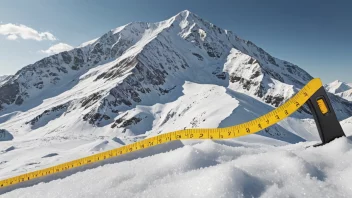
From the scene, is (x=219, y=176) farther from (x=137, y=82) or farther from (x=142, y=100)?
(x=137, y=82)

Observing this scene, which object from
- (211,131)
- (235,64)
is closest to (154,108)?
(235,64)

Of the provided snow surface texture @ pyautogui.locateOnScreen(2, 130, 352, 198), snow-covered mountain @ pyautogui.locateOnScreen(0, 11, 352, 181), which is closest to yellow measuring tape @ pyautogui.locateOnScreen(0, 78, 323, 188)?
snow surface texture @ pyautogui.locateOnScreen(2, 130, 352, 198)

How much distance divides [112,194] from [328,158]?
2.30m

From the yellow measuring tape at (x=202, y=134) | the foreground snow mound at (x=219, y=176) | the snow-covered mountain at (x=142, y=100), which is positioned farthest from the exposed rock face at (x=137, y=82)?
the foreground snow mound at (x=219, y=176)

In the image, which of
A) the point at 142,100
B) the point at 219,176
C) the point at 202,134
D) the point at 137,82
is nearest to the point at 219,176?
the point at 219,176

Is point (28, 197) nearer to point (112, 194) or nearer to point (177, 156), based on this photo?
A: point (112, 194)

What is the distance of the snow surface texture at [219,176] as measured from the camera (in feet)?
8.40

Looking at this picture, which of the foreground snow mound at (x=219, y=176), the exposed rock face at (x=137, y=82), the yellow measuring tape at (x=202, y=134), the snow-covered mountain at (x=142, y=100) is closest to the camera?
the foreground snow mound at (x=219, y=176)

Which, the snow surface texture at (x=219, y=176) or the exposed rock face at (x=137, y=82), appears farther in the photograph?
the exposed rock face at (x=137, y=82)

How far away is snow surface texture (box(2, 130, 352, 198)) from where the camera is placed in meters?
2.56

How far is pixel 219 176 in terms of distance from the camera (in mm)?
2617

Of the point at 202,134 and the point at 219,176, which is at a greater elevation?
the point at 202,134

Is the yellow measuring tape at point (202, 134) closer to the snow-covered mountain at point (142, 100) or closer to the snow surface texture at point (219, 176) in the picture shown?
the snow surface texture at point (219, 176)

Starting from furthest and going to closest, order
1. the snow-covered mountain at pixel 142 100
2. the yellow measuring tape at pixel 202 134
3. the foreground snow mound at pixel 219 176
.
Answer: the snow-covered mountain at pixel 142 100, the yellow measuring tape at pixel 202 134, the foreground snow mound at pixel 219 176
